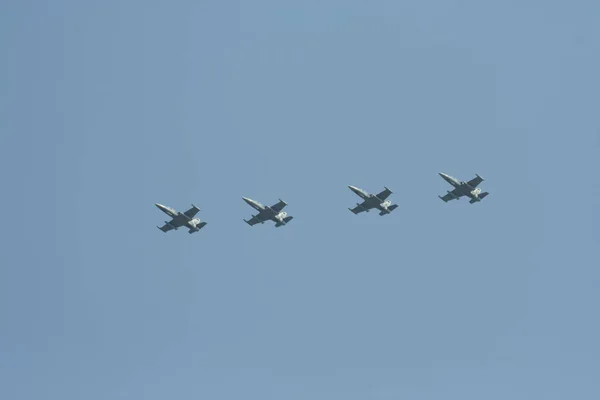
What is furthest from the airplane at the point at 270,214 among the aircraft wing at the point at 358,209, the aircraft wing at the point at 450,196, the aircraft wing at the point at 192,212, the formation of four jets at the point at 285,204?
the aircraft wing at the point at 450,196

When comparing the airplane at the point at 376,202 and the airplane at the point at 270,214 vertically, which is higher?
the airplane at the point at 376,202

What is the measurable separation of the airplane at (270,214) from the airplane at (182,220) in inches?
271

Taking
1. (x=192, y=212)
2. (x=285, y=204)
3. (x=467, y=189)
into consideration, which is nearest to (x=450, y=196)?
(x=467, y=189)

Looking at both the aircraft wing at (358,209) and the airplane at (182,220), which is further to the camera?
the aircraft wing at (358,209)

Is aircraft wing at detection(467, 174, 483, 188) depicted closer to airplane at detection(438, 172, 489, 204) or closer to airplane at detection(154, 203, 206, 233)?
airplane at detection(438, 172, 489, 204)

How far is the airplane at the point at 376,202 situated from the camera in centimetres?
17988

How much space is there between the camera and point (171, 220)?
178500 millimetres

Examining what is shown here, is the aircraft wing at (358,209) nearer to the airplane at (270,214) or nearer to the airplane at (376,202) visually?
the airplane at (376,202)

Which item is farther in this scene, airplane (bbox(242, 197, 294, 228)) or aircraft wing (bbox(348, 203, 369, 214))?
aircraft wing (bbox(348, 203, 369, 214))

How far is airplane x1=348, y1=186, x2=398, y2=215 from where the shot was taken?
17988 cm

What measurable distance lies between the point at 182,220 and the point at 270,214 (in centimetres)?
1223

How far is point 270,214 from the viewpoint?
179625mm

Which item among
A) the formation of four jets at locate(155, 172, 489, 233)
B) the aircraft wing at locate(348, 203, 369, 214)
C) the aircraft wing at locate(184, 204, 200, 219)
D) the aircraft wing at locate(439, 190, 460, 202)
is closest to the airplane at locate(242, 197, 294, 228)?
the formation of four jets at locate(155, 172, 489, 233)

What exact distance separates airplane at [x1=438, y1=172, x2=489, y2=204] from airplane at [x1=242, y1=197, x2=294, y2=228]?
73.9 ft
